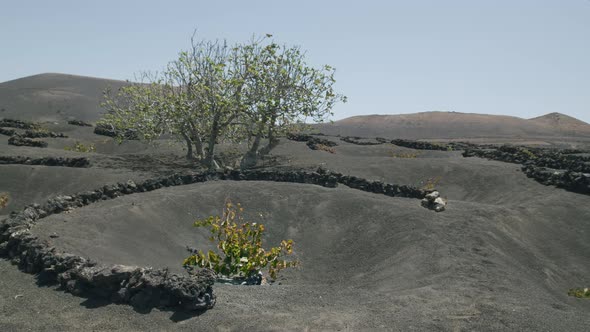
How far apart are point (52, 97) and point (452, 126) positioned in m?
59.9

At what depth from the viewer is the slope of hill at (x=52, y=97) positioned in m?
71.9

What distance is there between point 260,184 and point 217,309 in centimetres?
1013

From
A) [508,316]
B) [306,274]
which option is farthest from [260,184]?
[508,316]

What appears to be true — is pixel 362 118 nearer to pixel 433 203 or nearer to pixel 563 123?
pixel 563 123

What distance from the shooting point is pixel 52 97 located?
8256cm

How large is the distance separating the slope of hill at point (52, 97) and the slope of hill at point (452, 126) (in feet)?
110

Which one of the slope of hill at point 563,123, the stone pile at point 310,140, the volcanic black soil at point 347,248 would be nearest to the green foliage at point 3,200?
the volcanic black soil at point 347,248

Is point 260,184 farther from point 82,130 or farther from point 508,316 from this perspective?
point 82,130

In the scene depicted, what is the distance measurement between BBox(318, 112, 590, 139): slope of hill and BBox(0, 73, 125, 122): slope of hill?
110 ft

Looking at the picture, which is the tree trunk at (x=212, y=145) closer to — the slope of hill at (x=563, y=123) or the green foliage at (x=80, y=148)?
the green foliage at (x=80, y=148)

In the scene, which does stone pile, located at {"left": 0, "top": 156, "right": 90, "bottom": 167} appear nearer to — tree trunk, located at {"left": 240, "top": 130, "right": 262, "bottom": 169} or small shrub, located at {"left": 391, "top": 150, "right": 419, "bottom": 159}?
tree trunk, located at {"left": 240, "top": 130, "right": 262, "bottom": 169}

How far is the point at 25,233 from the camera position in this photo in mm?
10367

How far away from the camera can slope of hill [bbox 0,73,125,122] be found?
71875mm

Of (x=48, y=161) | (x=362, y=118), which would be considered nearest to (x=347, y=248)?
(x=48, y=161)
